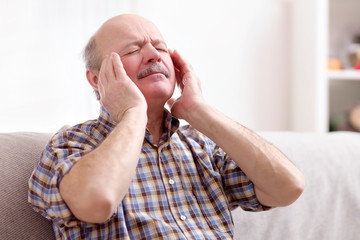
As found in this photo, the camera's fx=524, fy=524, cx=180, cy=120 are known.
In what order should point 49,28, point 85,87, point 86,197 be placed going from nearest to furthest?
point 86,197
point 49,28
point 85,87

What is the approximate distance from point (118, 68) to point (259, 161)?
1.40 feet

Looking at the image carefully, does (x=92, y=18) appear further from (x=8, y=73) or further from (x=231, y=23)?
(x=231, y=23)

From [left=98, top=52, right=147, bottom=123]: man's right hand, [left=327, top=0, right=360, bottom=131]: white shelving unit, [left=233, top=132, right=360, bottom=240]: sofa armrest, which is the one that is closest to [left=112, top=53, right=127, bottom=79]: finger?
A: [left=98, top=52, right=147, bottom=123]: man's right hand

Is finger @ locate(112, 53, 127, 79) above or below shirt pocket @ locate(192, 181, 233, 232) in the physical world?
above

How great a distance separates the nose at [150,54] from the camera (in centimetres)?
141

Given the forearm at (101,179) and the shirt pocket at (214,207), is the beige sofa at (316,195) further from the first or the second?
the forearm at (101,179)

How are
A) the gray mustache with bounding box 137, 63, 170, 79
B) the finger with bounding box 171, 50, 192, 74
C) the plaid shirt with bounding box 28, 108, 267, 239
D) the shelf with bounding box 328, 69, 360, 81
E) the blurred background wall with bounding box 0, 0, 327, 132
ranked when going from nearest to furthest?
the plaid shirt with bounding box 28, 108, 267, 239, the gray mustache with bounding box 137, 63, 170, 79, the finger with bounding box 171, 50, 192, 74, the blurred background wall with bounding box 0, 0, 327, 132, the shelf with bounding box 328, 69, 360, 81

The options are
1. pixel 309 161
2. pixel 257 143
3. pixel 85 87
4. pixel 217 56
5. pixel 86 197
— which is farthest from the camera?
pixel 217 56

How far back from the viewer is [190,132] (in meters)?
1.54

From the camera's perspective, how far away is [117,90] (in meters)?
1.29

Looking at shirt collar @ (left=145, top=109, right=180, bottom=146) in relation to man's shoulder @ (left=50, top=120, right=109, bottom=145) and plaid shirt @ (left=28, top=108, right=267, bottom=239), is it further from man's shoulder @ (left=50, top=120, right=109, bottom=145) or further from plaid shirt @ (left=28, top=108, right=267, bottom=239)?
man's shoulder @ (left=50, top=120, right=109, bottom=145)

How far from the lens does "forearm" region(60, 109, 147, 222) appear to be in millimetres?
1055

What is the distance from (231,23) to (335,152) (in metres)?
1.32

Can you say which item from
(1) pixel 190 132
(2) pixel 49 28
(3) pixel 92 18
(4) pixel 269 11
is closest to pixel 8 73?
(2) pixel 49 28
